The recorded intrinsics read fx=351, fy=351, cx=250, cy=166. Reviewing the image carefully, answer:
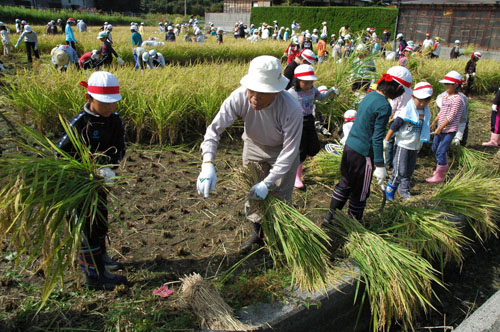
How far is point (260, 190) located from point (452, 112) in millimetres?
3405

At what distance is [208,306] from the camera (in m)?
1.98

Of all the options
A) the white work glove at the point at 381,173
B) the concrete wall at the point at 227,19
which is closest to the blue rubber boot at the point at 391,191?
the white work glove at the point at 381,173

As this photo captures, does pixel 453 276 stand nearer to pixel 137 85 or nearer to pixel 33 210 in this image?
pixel 33 210

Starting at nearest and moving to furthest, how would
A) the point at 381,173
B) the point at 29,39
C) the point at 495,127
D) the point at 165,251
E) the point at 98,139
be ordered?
the point at 98,139, the point at 165,251, the point at 381,173, the point at 495,127, the point at 29,39

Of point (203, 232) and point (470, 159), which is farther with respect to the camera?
point (470, 159)

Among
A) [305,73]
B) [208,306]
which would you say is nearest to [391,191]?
[305,73]

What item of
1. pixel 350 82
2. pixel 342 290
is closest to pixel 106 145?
pixel 342 290

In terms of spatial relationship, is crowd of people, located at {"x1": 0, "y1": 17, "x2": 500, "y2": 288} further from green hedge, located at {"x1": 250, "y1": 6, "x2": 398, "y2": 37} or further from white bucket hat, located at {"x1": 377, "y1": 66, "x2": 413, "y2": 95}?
green hedge, located at {"x1": 250, "y1": 6, "x2": 398, "y2": 37}

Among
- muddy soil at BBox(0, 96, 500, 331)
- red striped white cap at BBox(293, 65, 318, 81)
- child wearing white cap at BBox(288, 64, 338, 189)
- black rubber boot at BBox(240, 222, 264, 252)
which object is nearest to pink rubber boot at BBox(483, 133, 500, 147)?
muddy soil at BBox(0, 96, 500, 331)

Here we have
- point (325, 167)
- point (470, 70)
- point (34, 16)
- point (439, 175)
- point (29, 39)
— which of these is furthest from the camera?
point (34, 16)

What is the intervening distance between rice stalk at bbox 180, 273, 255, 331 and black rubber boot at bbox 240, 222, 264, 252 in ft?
2.55

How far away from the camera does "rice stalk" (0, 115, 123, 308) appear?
181 centimetres

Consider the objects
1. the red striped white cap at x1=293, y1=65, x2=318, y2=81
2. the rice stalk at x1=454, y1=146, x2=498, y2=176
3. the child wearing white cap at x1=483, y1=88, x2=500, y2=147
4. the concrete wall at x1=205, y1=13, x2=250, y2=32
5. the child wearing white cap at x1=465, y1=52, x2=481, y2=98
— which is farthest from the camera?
the concrete wall at x1=205, y1=13, x2=250, y2=32

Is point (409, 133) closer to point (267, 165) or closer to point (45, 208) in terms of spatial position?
point (267, 165)
